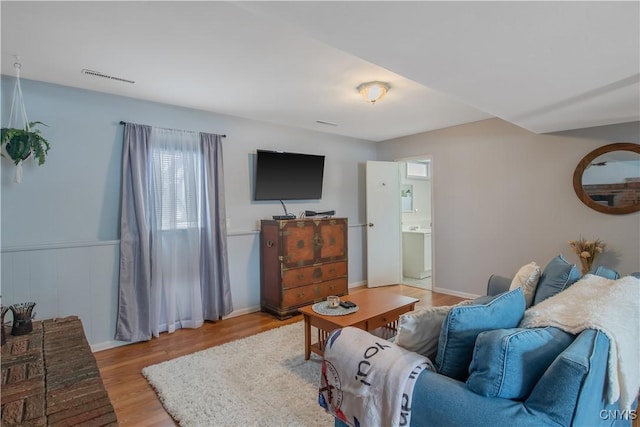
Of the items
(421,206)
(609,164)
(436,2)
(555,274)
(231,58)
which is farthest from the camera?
(421,206)

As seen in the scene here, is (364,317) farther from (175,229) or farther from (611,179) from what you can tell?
(611,179)

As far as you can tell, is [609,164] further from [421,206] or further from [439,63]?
[421,206]

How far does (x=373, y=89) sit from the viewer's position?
2879mm

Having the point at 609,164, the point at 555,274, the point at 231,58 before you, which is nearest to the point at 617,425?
the point at 555,274

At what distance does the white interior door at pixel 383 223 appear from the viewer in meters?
5.20

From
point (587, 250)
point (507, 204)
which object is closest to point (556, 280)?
point (587, 250)

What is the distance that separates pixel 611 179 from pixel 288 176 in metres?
3.58

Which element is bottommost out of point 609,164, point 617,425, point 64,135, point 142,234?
point 617,425

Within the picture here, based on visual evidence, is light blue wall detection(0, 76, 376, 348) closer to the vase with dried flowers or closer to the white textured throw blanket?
the white textured throw blanket

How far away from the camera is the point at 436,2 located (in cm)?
127

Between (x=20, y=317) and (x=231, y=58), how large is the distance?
2104 mm

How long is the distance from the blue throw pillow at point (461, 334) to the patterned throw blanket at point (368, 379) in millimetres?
76

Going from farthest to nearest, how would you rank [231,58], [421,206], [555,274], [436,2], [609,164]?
[421,206], [609,164], [231,58], [555,274], [436,2]

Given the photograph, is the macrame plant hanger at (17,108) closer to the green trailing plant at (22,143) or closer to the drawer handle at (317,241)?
the green trailing plant at (22,143)
